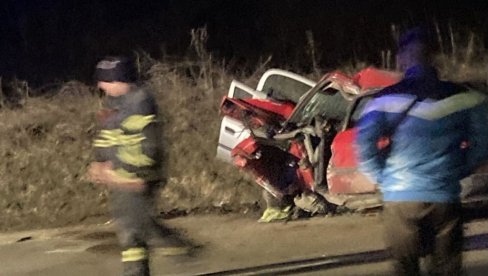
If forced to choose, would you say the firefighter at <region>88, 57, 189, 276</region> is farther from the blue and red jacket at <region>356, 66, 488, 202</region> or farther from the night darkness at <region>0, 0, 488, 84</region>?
the night darkness at <region>0, 0, 488, 84</region>

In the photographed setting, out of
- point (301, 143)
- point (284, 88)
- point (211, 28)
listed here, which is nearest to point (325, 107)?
point (301, 143)

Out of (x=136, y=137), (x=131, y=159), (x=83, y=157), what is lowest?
(x=83, y=157)

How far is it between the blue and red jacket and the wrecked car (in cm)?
398

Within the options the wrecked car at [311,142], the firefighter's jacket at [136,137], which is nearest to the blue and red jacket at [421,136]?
the firefighter's jacket at [136,137]

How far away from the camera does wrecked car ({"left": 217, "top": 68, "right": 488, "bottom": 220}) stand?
9797mm

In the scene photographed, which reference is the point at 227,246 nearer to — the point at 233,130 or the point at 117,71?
the point at 233,130

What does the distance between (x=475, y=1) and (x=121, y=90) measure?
14.0 metres

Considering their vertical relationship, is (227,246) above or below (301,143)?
below

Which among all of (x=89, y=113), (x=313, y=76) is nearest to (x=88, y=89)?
(x=89, y=113)

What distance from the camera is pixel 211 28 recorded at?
2050 cm

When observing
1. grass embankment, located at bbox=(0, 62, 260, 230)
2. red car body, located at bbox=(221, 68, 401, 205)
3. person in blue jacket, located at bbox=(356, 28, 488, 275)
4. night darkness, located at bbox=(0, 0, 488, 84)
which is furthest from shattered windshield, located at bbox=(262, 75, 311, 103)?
person in blue jacket, located at bbox=(356, 28, 488, 275)

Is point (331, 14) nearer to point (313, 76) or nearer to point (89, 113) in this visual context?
point (313, 76)

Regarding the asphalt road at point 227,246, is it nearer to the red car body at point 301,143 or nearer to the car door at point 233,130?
the red car body at point 301,143

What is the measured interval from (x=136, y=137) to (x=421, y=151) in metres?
1.98
